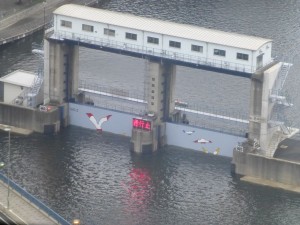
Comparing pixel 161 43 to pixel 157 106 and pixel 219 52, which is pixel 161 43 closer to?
pixel 157 106

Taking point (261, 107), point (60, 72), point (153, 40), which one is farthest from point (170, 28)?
point (60, 72)

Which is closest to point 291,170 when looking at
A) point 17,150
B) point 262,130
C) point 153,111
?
point 262,130

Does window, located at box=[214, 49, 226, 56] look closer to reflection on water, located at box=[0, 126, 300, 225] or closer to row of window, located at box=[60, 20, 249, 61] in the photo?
row of window, located at box=[60, 20, 249, 61]

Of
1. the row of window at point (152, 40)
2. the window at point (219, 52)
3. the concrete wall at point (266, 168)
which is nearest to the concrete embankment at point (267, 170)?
the concrete wall at point (266, 168)

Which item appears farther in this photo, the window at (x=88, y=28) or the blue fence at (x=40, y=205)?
the window at (x=88, y=28)

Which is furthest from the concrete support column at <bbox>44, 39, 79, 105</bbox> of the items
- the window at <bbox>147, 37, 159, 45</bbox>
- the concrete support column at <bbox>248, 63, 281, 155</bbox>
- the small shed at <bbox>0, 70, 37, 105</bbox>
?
the concrete support column at <bbox>248, 63, 281, 155</bbox>

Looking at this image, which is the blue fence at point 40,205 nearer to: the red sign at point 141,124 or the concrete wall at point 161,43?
the red sign at point 141,124
